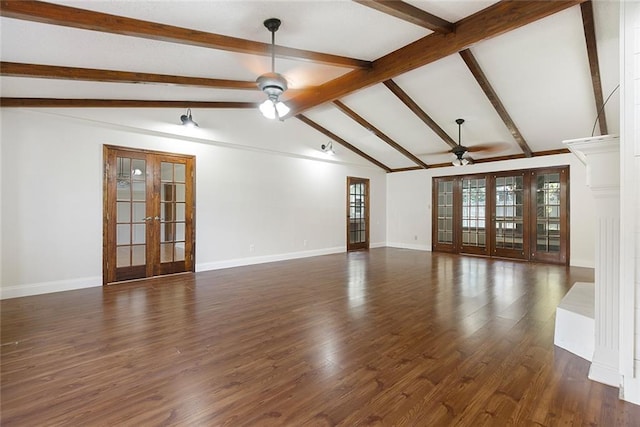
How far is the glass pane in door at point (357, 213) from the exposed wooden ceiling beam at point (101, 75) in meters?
5.22

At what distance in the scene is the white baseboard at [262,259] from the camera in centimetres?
603

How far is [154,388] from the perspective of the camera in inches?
80.4

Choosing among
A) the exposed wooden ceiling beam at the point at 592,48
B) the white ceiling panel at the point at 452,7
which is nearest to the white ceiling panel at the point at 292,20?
the white ceiling panel at the point at 452,7

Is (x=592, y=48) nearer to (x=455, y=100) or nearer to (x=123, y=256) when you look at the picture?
(x=455, y=100)

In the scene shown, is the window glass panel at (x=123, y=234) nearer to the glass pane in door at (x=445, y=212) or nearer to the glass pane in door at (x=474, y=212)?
the glass pane in door at (x=445, y=212)

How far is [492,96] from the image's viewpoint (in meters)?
4.81

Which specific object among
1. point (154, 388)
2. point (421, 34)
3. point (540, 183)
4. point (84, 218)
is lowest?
point (154, 388)

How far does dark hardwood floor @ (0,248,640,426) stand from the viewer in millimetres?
1795

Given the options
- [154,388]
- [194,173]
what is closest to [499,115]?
[194,173]

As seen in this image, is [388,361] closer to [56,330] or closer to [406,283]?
[406,283]

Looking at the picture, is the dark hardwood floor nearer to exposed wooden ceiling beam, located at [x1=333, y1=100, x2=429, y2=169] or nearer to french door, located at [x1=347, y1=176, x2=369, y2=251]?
exposed wooden ceiling beam, located at [x1=333, y1=100, x2=429, y2=169]

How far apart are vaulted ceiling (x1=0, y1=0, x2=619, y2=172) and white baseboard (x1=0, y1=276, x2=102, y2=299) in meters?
2.45

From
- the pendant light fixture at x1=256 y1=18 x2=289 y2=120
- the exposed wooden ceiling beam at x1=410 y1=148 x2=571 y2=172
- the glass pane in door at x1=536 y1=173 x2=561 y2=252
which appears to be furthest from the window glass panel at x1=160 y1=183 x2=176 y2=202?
the glass pane in door at x1=536 y1=173 x2=561 y2=252

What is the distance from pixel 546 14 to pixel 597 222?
2.09m
